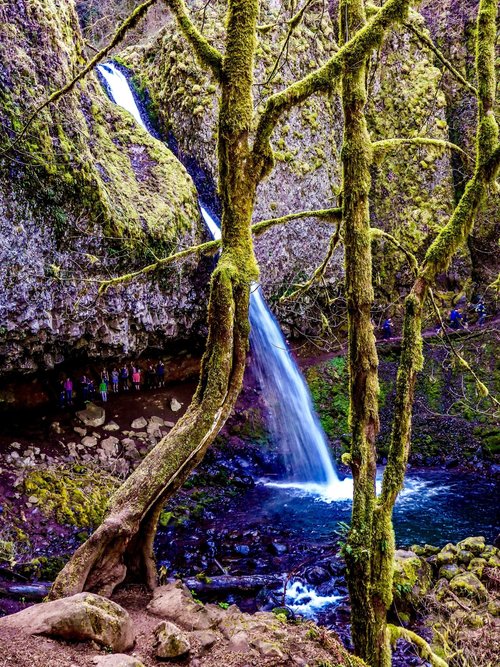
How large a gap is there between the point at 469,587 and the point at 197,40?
9255mm

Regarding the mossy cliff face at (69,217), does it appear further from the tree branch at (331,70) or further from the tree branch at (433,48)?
the tree branch at (433,48)

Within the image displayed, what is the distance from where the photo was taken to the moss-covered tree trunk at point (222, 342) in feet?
14.7

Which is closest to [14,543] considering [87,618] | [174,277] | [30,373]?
[30,373]

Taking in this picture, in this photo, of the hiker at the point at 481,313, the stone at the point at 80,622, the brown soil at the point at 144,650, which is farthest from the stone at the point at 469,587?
the hiker at the point at 481,313

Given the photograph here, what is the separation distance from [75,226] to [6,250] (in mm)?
1752

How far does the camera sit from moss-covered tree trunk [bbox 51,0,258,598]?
4.47 metres

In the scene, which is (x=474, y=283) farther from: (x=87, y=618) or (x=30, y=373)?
(x=87, y=618)

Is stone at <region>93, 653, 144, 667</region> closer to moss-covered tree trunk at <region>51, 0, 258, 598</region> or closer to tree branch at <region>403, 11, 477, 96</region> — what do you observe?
moss-covered tree trunk at <region>51, 0, 258, 598</region>

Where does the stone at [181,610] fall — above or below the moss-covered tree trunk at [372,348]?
below

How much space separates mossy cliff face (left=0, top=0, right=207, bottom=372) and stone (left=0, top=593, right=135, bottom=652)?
22.3 feet

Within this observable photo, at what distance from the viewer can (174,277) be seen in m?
15.3

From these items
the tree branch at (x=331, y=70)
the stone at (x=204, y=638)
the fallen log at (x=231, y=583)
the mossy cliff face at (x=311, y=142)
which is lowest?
the fallen log at (x=231, y=583)

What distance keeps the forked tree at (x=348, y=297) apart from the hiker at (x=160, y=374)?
11.8 meters

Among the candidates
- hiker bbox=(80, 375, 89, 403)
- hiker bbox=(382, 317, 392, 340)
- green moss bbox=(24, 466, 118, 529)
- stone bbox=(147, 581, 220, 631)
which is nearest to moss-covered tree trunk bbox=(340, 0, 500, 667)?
stone bbox=(147, 581, 220, 631)
